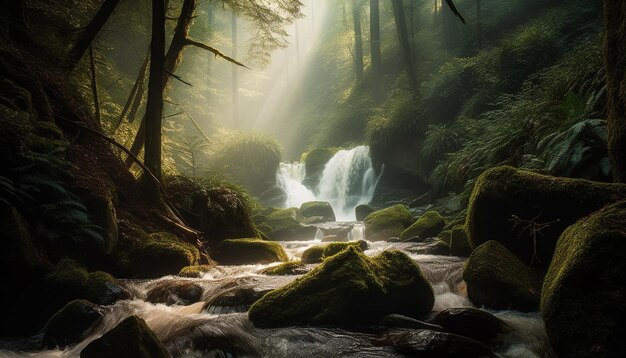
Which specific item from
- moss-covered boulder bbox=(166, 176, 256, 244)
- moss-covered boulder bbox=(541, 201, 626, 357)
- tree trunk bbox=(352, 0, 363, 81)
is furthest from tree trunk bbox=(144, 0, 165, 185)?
tree trunk bbox=(352, 0, 363, 81)

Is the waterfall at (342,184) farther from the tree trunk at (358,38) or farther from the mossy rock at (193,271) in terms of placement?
the mossy rock at (193,271)

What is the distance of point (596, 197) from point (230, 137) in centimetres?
1894

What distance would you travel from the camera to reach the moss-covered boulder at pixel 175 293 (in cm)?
472

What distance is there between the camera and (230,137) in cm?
2111

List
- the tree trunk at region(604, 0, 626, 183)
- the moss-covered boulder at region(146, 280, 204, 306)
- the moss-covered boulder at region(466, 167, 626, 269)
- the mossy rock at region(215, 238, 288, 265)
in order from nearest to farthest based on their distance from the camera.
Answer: the tree trunk at region(604, 0, 626, 183), the moss-covered boulder at region(466, 167, 626, 269), the moss-covered boulder at region(146, 280, 204, 306), the mossy rock at region(215, 238, 288, 265)

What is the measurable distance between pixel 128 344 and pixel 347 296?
206 centimetres

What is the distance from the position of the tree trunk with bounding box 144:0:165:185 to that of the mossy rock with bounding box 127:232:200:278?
1.57 metres

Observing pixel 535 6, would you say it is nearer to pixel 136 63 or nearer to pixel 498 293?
pixel 498 293

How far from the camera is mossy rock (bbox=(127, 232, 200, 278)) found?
18.4 feet

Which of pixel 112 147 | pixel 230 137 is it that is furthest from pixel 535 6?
pixel 112 147

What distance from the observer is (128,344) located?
9.18 feet

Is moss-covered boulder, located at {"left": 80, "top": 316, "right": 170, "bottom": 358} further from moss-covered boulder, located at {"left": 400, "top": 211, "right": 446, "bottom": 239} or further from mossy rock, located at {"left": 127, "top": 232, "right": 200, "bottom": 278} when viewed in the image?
moss-covered boulder, located at {"left": 400, "top": 211, "right": 446, "bottom": 239}

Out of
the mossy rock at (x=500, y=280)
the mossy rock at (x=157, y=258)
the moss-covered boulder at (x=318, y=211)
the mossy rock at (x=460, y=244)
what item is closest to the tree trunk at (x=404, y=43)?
the moss-covered boulder at (x=318, y=211)

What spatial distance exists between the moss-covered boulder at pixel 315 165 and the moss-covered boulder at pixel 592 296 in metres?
17.3
